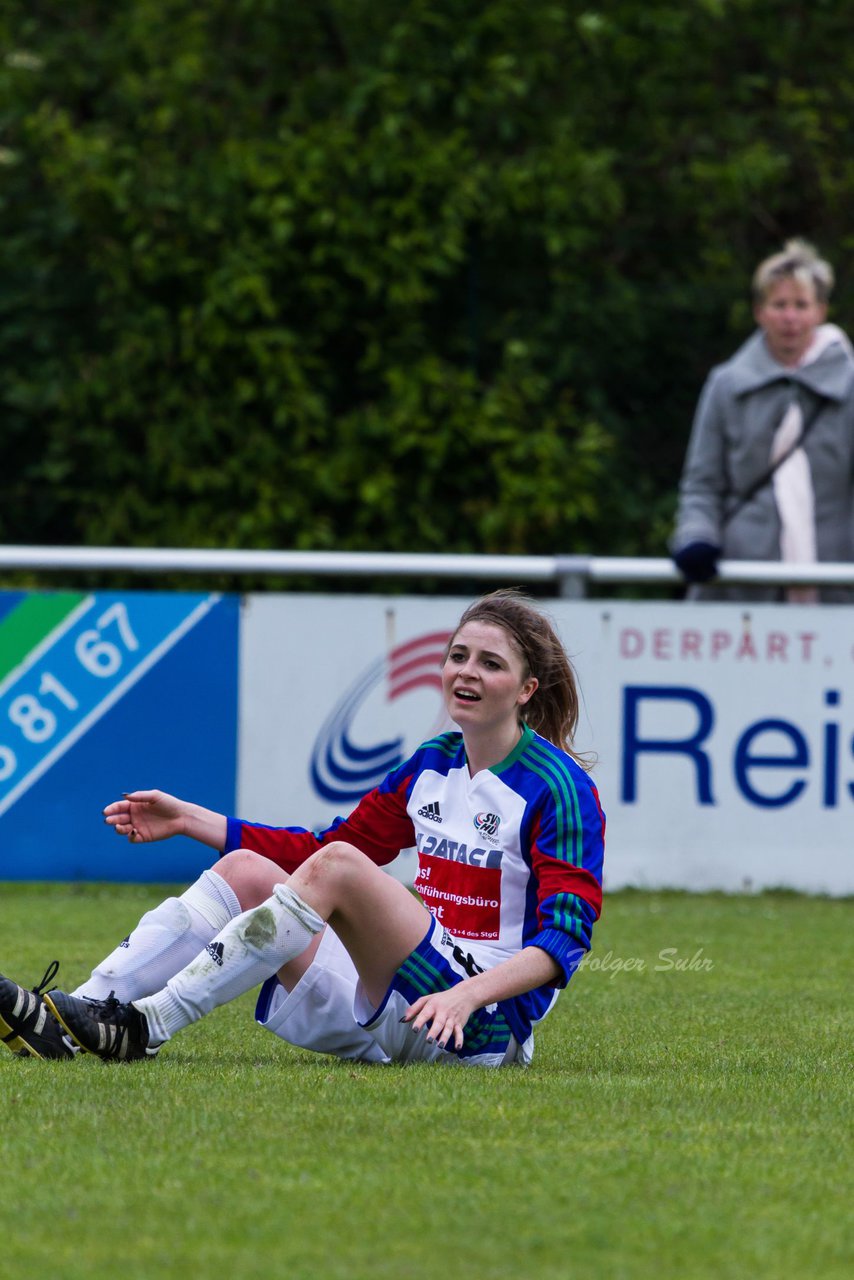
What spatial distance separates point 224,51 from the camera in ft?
39.2

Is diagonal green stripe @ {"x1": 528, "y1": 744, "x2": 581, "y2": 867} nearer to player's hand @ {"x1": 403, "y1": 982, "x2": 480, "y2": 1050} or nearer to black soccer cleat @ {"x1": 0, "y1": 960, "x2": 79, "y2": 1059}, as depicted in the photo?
player's hand @ {"x1": 403, "y1": 982, "x2": 480, "y2": 1050}

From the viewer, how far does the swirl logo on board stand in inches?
319

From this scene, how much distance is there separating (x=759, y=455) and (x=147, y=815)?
440 cm

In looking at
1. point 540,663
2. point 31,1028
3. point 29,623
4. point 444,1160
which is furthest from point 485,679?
point 29,623

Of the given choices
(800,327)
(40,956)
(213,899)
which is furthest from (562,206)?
(213,899)

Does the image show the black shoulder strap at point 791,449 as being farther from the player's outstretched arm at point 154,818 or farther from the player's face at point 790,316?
the player's outstretched arm at point 154,818

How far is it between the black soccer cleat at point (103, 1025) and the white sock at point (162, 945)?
0.07 meters

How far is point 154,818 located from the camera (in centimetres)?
456

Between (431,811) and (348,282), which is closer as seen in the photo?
(431,811)

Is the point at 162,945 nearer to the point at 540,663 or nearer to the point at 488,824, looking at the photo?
the point at 488,824

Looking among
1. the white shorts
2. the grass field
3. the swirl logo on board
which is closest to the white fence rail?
the swirl logo on board

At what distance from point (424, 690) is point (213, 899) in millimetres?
3826

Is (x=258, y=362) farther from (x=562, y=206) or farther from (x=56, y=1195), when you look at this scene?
(x=56, y=1195)

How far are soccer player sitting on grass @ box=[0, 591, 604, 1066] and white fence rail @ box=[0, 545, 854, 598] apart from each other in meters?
3.41
